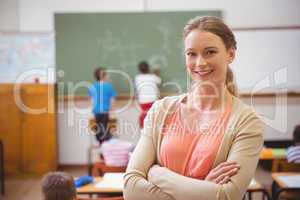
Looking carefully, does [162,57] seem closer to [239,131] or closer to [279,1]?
[279,1]

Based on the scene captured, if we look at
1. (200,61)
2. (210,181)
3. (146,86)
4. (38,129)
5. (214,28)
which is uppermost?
(214,28)

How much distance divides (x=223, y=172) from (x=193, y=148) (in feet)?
0.39

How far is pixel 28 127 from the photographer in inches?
238

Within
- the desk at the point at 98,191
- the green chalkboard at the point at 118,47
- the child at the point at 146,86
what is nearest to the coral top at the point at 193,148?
the desk at the point at 98,191

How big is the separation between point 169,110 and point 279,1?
547cm

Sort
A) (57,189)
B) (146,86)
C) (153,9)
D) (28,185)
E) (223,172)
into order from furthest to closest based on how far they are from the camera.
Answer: (153,9) < (146,86) < (28,185) < (57,189) < (223,172)

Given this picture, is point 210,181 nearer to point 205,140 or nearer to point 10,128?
point 205,140

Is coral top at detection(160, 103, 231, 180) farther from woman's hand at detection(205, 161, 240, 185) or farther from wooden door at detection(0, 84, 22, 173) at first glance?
wooden door at detection(0, 84, 22, 173)

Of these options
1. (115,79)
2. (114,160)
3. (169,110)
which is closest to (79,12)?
(115,79)

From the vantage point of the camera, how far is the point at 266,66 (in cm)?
631

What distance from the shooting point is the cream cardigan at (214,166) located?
1.33 m

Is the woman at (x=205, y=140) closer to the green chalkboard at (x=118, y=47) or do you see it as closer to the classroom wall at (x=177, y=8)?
the green chalkboard at (x=118, y=47)

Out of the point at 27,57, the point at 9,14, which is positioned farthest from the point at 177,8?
the point at 9,14

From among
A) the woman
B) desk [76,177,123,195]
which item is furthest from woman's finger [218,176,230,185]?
desk [76,177,123,195]
